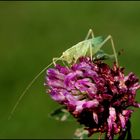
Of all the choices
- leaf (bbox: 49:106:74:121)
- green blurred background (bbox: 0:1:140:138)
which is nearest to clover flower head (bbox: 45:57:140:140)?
leaf (bbox: 49:106:74:121)

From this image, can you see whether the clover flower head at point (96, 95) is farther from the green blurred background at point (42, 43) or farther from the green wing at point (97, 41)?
the green blurred background at point (42, 43)

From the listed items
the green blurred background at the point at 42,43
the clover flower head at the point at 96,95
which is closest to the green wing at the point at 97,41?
the clover flower head at the point at 96,95

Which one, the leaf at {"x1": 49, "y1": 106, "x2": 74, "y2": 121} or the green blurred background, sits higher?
the green blurred background

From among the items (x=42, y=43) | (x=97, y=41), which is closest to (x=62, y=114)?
(x=97, y=41)

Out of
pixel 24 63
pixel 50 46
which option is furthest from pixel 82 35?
pixel 24 63

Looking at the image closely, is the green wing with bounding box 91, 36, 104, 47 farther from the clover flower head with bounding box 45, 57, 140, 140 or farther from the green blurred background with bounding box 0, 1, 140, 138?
the green blurred background with bounding box 0, 1, 140, 138

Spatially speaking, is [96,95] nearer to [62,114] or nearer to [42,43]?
[62,114]
